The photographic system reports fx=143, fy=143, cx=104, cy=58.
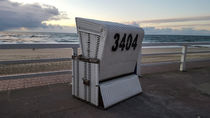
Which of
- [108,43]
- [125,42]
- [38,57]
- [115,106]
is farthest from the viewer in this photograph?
[38,57]

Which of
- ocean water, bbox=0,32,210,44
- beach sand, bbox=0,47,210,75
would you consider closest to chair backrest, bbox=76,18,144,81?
beach sand, bbox=0,47,210,75

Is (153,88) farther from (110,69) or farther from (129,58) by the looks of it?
(110,69)

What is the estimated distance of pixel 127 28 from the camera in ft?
9.25

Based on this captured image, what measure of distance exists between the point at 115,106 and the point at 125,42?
1.26m

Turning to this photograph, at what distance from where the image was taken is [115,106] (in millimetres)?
2699

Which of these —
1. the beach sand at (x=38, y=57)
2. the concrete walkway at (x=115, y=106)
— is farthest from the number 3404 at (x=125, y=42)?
the beach sand at (x=38, y=57)

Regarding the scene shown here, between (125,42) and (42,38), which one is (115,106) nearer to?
(125,42)

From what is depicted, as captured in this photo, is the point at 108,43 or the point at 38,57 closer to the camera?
the point at 108,43

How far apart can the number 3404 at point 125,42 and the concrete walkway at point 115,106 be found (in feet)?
3.66

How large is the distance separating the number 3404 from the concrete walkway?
1115mm

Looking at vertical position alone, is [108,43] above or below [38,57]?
above

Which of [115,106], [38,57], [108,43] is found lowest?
[115,106]

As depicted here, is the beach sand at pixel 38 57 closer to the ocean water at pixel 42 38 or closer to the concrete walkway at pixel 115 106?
the concrete walkway at pixel 115 106

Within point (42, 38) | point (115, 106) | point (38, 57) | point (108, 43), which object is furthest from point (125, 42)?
point (42, 38)
